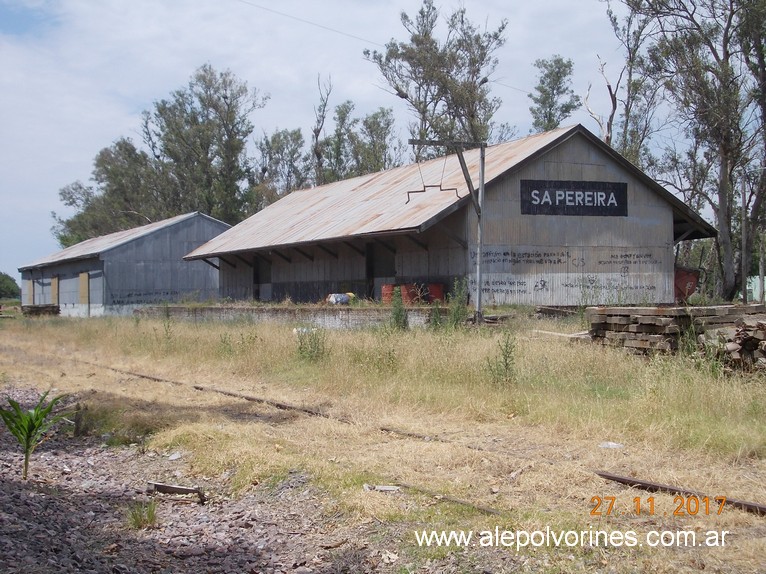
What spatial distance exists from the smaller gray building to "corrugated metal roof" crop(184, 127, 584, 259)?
5.44 meters

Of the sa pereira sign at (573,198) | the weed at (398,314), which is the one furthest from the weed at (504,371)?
the sa pereira sign at (573,198)

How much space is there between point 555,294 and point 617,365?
41.1 ft

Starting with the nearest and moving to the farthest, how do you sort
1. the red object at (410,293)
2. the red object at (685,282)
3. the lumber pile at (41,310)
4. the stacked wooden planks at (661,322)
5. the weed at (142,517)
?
the weed at (142,517) < the stacked wooden planks at (661,322) < the red object at (410,293) < the red object at (685,282) < the lumber pile at (41,310)

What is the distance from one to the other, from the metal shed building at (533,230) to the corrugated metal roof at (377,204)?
0.30 feet

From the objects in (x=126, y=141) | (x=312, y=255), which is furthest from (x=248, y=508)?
(x=126, y=141)

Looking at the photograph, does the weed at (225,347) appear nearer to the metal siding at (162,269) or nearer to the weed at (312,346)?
the weed at (312,346)

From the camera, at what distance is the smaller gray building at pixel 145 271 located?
132 feet

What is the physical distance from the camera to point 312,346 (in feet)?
49.4

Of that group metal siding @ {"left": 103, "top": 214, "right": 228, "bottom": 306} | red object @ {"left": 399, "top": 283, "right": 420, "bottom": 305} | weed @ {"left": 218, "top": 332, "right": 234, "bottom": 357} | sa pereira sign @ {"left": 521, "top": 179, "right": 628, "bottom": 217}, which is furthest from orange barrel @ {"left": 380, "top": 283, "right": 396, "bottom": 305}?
metal siding @ {"left": 103, "top": 214, "right": 228, "bottom": 306}

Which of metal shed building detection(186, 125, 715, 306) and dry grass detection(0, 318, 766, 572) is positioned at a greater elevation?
metal shed building detection(186, 125, 715, 306)

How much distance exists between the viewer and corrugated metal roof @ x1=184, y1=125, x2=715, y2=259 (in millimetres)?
23172

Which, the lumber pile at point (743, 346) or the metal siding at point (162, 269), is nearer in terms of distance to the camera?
the lumber pile at point (743, 346)
